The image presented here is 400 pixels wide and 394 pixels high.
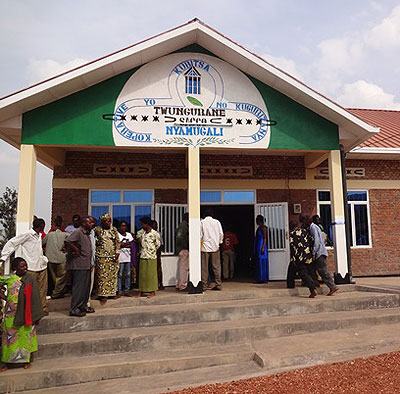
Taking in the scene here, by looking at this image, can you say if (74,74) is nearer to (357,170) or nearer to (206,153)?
(206,153)

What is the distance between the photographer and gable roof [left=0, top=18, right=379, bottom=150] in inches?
264

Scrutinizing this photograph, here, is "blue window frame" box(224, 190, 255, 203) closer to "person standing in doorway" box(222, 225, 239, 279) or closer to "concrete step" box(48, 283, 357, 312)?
"person standing in doorway" box(222, 225, 239, 279)

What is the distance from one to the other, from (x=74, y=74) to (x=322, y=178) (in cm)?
695

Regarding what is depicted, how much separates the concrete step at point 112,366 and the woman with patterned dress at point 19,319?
0.18 m

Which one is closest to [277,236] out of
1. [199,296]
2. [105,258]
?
[199,296]

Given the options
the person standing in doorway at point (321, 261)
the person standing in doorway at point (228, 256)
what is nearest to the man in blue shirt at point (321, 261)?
the person standing in doorway at point (321, 261)

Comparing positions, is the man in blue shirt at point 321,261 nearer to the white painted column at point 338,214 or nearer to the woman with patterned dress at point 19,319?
the white painted column at point 338,214

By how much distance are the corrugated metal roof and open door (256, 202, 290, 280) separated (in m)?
2.95

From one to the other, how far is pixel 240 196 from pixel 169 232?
7.15ft

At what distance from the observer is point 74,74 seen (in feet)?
22.0

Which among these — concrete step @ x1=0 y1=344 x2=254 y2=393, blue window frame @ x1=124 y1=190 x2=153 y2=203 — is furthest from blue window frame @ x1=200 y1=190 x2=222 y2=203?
concrete step @ x1=0 y1=344 x2=254 y2=393

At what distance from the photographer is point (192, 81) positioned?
7.55 metres

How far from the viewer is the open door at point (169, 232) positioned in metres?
8.45

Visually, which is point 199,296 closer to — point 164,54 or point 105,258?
point 105,258
